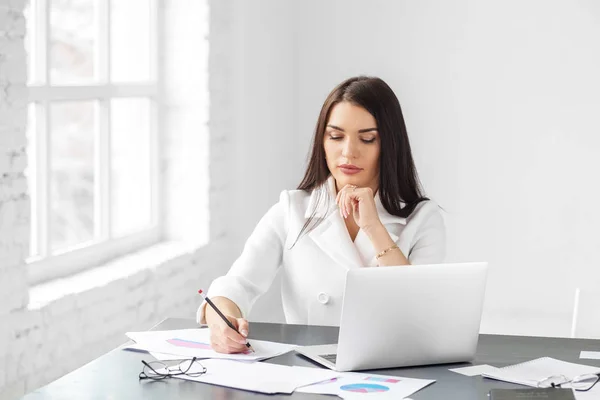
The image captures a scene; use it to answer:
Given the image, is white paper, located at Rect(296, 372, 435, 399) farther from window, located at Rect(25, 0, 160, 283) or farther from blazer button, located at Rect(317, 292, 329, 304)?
window, located at Rect(25, 0, 160, 283)

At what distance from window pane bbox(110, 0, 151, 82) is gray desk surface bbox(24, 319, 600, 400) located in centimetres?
177

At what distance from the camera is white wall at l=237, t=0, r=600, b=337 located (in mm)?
4668

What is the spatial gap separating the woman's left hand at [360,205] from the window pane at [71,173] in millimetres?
1145

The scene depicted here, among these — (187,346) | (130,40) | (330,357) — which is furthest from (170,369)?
(130,40)

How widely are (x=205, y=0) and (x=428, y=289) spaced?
2.34 meters

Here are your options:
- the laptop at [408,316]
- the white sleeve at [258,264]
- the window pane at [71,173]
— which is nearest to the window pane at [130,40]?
the window pane at [71,173]

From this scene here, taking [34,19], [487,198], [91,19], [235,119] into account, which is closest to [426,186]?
[487,198]

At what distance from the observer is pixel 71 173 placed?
11.2 ft

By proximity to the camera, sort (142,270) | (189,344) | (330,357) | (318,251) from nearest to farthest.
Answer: (330,357) < (189,344) < (318,251) < (142,270)

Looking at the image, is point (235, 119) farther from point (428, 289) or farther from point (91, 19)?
A: point (428, 289)

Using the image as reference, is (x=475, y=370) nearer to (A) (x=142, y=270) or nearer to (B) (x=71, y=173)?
(A) (x=142, y=270)

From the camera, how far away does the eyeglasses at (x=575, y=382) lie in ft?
6.22

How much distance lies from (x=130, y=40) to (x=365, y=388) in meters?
2.43

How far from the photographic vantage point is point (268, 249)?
2.68 m
